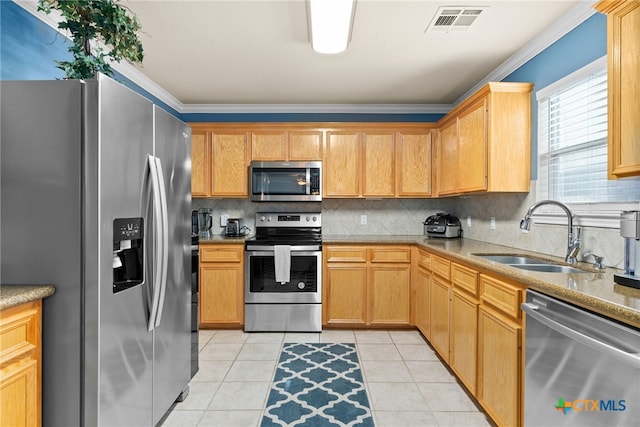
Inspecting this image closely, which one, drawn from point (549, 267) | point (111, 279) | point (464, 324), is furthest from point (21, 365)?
point (549, 267)

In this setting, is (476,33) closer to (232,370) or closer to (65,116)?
(65,116)

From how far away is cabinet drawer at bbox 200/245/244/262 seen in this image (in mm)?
3764

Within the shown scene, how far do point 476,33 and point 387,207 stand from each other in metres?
2.24

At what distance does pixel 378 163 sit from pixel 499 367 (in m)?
2.59

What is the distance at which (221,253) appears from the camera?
3768mm

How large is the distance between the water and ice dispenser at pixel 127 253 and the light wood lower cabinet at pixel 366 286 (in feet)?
7.48

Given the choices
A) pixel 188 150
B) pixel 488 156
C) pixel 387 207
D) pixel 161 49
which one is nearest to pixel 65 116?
pixel 188 150

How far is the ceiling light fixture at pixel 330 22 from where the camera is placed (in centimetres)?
205

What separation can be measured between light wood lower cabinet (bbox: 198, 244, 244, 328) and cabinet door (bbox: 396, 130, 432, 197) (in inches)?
78.7

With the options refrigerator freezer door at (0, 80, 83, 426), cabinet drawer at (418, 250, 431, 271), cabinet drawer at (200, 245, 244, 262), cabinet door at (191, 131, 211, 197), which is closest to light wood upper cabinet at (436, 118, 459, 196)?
cabinet drawer at (418, 250, 431, 271)

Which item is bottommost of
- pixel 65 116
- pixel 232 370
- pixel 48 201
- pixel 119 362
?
pixel 232 370

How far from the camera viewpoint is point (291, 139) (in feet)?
13.4

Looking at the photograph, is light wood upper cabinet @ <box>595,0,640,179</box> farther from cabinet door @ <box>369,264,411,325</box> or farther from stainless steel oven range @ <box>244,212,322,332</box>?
stainless steel oven range @ <box>244,212,322,332</box>

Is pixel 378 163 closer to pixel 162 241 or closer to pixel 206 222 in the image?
pixel 206 222
